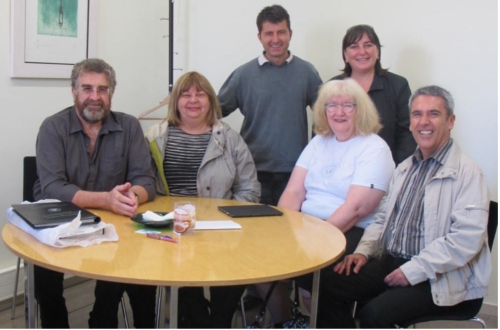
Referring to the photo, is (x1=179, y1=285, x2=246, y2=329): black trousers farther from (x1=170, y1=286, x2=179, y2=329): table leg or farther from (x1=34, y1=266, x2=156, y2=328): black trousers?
(x1=170, y1=286, x2=179, y2=329): table leg

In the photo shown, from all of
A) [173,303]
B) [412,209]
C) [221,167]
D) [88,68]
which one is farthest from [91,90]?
[412,209]

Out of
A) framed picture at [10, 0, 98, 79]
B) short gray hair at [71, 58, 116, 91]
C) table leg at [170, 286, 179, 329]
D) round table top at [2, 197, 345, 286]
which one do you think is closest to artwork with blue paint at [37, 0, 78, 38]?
framed picture at [10, 0, 98, 79]

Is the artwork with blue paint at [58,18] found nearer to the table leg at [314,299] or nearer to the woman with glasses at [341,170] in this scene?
the woman with glasses at [341,170]

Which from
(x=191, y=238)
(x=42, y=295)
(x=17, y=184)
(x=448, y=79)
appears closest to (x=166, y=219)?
(x=191, y=238)

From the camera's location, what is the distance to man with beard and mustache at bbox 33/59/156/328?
227 cm

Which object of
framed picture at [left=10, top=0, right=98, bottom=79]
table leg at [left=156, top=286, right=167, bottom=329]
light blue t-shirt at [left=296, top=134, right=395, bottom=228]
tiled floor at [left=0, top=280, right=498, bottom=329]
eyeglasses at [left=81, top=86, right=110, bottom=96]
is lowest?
tiled floor at [left=0, top=280, right=498, bottom=329]

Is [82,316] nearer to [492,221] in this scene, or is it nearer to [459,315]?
[459,315]

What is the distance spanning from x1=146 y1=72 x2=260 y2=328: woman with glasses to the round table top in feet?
1.92

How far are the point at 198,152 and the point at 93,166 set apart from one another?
52 centimetres

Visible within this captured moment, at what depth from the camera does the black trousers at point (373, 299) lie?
185cm

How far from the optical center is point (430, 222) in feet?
6.39

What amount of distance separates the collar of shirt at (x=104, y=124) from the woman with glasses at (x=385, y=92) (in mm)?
1337

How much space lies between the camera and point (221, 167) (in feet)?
8.65

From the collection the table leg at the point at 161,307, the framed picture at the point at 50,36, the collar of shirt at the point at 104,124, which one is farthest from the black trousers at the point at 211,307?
the framed picture at the point at 50,36
